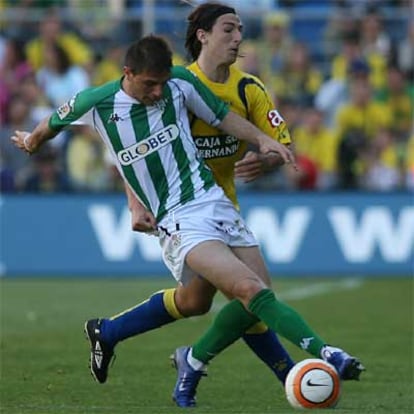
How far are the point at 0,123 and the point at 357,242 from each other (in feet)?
16.5

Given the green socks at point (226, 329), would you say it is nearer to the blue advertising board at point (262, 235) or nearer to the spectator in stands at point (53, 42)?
the blue advertising board at point (262, 235)

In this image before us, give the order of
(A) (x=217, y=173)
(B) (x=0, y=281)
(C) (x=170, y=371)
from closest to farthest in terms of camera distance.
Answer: (A) (x=217, y=173) → (C) (x=170, y=371) → (B) (x=0, y=281)

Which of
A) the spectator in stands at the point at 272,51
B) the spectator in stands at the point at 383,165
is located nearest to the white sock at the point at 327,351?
the spectator in stands at the point at 383,165

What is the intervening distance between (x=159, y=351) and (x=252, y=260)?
10.7 feet

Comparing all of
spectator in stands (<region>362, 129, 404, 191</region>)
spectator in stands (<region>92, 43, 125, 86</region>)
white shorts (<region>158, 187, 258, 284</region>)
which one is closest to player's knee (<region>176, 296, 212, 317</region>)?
white shorts (<region>158, 187, 258, 284</region>)

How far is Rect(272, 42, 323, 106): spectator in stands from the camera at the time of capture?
20.0m

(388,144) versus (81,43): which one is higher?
(81,43)

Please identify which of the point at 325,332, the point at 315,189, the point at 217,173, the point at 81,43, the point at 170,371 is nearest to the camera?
the point at 217,173

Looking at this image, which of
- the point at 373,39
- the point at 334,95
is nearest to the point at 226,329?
the point at 334,95

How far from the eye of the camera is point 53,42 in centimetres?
1923

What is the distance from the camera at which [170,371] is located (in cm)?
995

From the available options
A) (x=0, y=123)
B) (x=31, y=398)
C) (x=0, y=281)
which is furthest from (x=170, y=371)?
(x=0, y=123)

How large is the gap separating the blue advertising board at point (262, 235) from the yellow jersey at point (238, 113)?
30.9 feet

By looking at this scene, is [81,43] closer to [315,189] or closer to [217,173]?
[315,189]
